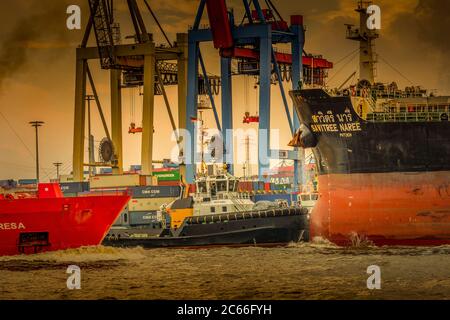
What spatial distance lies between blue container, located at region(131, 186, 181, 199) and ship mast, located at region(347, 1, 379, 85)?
12.3m

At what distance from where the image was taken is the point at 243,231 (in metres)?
42.3

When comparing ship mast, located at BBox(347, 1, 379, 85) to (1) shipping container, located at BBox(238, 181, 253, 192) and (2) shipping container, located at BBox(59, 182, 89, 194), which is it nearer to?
(1) shipping container, located at BBox(238, 181, 253, 192)

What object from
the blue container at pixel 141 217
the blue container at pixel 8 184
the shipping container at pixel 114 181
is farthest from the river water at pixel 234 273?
the blue container at pixel 8 184

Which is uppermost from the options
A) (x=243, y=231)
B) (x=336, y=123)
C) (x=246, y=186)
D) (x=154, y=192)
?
(x=336, y=123)

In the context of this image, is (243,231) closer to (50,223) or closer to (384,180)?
(384,180)

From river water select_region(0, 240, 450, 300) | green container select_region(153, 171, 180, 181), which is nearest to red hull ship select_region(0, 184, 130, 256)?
river water select_region(0, 240, 450, 300)

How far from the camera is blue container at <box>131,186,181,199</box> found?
52.0 metres

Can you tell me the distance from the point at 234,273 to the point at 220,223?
7.57 m

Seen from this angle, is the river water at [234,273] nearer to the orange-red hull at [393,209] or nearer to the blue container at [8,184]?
the orange-red hull at [393,209]

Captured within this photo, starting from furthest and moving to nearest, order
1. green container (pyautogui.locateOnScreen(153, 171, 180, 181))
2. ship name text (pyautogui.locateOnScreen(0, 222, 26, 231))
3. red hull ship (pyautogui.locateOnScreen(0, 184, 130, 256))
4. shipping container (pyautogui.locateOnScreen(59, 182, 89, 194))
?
green container (pyautogui.locateOnScreen(153, 171, 180, 181)) < shipping container (pyautogui.locateOnScreen(59, 182, 89, 194)) < ship name text (pyautogui.locateOnScreen(0, 222, 26, 231)) < red hull ship (pyautogui.locateOnScreen(0, 184, 130, 256))

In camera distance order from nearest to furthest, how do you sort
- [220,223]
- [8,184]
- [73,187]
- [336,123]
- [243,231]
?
[336,123], [243,231], [220,223], [73,187], [8,184]

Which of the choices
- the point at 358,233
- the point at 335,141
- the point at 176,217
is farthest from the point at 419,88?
the point at 176,217

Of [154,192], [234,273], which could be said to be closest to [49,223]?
[234,273]
